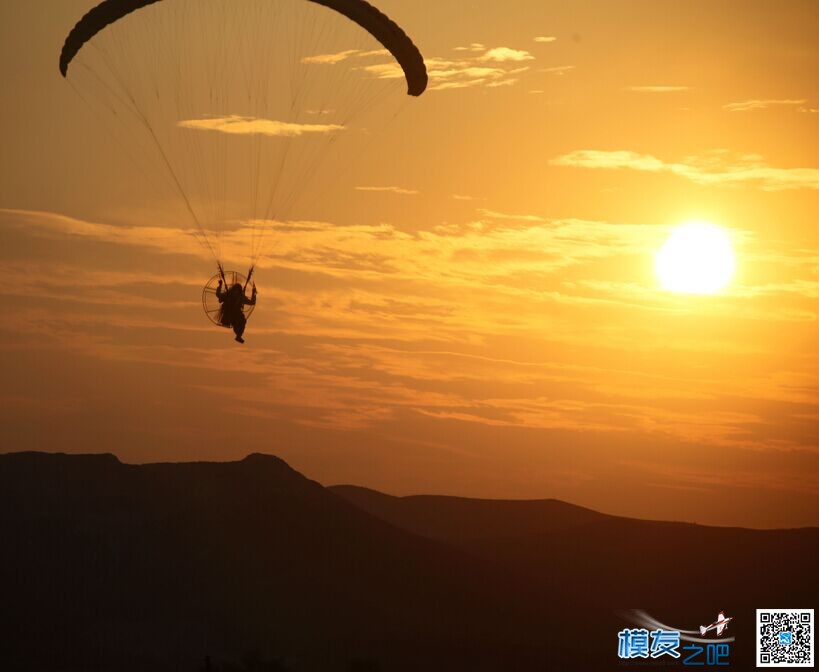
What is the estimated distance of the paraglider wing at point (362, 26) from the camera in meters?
53.3

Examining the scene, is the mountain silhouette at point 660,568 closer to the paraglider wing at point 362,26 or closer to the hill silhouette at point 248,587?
the hill silhouette at point 248,587

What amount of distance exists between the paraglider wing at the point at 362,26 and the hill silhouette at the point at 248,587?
5899 cm

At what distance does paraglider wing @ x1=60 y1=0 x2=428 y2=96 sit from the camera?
53.3m

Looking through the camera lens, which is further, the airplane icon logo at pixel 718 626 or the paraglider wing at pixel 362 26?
the airplane icon logo at pixel 718 626

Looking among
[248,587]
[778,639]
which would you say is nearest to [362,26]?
[778,639]

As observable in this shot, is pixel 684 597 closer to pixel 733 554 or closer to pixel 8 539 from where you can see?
pixel 733 554

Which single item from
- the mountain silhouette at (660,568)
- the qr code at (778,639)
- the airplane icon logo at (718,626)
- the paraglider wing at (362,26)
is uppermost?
the mountain silhouette at (660,568)

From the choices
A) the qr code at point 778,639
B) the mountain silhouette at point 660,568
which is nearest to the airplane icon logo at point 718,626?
the mountain silhouette at point 660,568

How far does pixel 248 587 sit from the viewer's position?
123000 millimetres

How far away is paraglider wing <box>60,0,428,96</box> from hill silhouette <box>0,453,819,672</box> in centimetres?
5899

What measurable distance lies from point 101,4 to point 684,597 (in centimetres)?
12734

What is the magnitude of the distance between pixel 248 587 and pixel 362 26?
78.7 m

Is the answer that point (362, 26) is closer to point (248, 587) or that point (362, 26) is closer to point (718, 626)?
point (248, 587)

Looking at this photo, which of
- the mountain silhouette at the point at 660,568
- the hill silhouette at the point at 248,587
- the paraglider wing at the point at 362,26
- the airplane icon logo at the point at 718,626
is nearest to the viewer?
the paraglider wing at the point at 362,26
